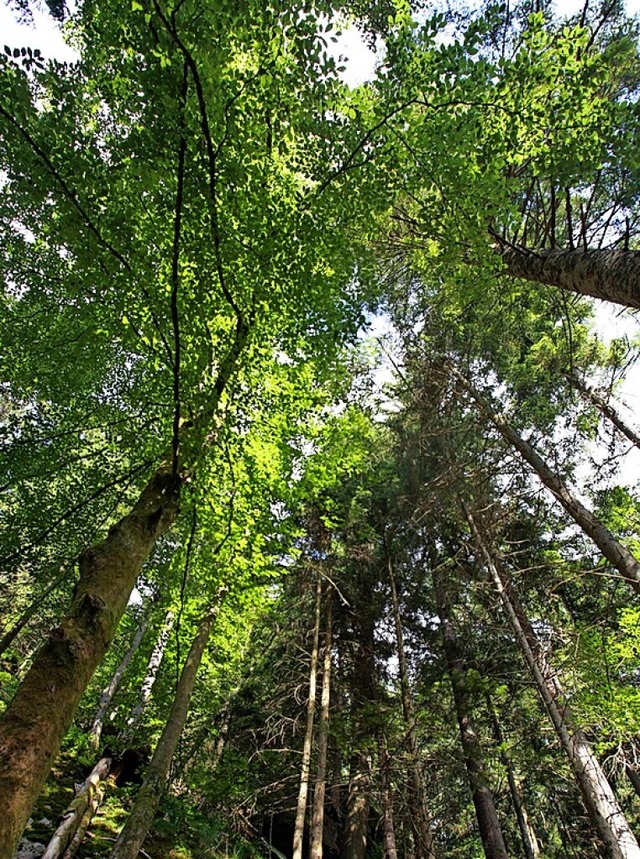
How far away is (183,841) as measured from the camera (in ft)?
24.6

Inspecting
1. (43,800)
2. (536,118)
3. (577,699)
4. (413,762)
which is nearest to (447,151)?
(536,118)

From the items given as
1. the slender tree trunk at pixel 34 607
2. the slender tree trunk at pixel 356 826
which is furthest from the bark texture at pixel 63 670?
the slender tree trunk at pixel 356 826

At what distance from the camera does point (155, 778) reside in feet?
16.2

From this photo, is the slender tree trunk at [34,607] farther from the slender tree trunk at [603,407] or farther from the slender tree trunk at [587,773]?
the slender tree trunk at [603,407]

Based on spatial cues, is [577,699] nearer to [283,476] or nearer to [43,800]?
[283,476]

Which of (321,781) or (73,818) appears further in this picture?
(321,781)

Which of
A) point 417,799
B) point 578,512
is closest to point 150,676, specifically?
point 417,799

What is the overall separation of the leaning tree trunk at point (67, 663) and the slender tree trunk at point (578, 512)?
15.7 ft

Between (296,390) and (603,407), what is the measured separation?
235 inches

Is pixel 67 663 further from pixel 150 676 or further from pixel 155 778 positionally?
pixel 150 676

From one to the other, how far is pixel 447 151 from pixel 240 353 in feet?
8.42

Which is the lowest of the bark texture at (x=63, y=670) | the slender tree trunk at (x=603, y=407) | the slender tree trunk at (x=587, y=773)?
the bark texture at (x=63, y=670)

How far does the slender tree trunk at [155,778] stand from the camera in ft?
14.8

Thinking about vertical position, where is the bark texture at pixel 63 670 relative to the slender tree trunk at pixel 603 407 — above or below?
below
